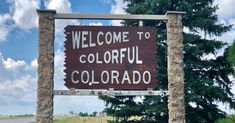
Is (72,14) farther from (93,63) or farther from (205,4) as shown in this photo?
(205,4)

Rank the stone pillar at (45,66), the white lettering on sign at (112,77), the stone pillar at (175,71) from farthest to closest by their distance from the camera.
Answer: the stone pillar at (175,71), the stone pillar at (45,66), the white lettering on sign at (112,77)

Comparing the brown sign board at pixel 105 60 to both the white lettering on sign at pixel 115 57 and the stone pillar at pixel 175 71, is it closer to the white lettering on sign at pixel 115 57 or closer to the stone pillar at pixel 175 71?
the white lettering on sign at pixel 115 57

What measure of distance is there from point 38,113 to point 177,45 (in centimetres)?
368

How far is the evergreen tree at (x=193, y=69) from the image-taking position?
1647cm

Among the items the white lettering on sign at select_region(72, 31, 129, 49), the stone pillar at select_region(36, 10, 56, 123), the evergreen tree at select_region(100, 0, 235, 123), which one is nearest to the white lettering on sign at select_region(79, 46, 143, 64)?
the white lettering on sign at select_region(72, 31, 129, 49)

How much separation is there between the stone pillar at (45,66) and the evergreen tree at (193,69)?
5.67 meters

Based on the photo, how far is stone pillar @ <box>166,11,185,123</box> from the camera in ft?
37.2

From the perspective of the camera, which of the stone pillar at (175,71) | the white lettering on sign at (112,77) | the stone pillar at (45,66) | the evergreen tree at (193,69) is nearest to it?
the white lettering on sign at (112,77)

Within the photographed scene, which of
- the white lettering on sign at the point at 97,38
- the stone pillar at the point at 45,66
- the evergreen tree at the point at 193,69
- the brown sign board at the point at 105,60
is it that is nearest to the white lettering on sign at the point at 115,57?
the brown sign board at the point at 105,60

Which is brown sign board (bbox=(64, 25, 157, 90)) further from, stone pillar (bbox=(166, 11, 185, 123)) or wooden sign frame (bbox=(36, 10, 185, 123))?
stone pillar (bbox=(166, 11, 185, 123))

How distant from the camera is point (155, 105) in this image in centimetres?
1619

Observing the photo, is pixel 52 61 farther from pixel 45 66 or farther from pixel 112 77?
pixel 112 77

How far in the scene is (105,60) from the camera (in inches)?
432

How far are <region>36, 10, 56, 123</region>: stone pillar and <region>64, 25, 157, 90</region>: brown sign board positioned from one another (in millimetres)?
473
